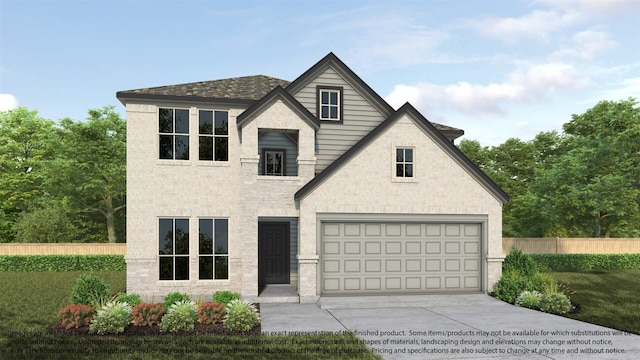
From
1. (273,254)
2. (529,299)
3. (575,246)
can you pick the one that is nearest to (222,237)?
(273,254)

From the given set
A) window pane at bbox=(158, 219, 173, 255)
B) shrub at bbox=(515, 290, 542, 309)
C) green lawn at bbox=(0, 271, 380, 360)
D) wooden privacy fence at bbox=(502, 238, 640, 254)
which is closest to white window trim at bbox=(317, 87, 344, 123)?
window pane at bbox=(158, 219, 173, 255)

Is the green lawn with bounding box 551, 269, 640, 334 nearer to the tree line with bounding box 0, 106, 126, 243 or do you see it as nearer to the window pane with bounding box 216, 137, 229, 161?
the window pane with bounding box 216, 137, 229, 161

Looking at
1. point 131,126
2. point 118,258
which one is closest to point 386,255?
point 131,126

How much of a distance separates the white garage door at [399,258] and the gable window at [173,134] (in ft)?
19.2

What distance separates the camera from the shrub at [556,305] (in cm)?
1563

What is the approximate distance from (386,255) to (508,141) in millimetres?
38416

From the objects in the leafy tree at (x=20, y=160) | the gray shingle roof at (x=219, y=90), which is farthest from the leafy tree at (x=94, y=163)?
the gray shingle roof at (x=219, y=90)

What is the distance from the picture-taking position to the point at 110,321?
40.8ft

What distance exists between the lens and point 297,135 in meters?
19.3

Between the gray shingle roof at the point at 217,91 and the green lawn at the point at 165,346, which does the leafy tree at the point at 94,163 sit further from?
the green lawn at the point at 165,346

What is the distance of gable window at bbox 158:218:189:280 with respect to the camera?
1811 cm

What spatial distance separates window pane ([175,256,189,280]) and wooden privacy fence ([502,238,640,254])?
22831 mm

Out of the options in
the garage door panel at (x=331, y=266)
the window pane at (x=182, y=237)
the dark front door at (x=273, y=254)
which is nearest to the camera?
the garage door panel at (x=331, y=266)

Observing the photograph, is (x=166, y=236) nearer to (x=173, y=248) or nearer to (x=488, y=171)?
(x=173, y=248)
